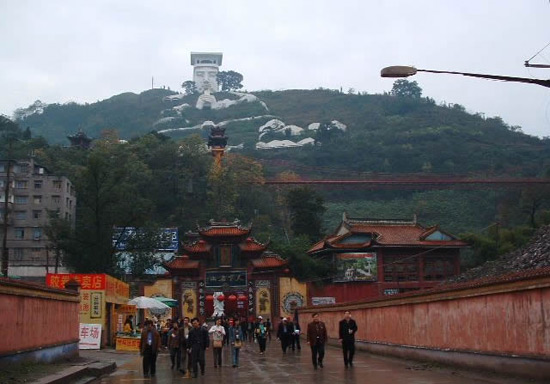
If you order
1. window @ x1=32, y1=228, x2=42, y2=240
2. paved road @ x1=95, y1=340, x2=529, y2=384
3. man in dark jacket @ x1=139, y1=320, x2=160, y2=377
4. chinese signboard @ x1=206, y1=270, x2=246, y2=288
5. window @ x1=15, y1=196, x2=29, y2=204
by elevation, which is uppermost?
window @ x1=15, y1=196, x2=29, y2=204

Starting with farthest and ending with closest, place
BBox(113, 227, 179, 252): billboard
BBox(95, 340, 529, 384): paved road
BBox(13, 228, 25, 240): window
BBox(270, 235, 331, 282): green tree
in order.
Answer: BBox(13, 228, 25, 240): window < BBox(270, 235, 331, 282): green tree < BBox(113, 227, 179, 252): billboard < BBox(95, 340, 529, 384): paved road

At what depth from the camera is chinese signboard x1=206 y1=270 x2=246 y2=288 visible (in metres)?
Answer: 54.3

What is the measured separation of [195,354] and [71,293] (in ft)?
16.7

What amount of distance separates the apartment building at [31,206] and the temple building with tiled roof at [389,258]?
35169 mm

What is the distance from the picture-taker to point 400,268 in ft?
176

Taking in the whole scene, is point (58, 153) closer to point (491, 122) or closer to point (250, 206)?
point (250, 206)

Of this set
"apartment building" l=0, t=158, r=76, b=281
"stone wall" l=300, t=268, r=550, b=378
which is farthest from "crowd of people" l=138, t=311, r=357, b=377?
"apartment building" l=0, t=158, r=76, b=281

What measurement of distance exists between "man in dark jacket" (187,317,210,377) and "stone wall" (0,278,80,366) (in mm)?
3461

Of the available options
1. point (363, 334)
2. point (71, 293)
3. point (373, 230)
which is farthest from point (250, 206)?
point (71, 293)

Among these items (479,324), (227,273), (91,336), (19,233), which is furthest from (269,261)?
(479,324)

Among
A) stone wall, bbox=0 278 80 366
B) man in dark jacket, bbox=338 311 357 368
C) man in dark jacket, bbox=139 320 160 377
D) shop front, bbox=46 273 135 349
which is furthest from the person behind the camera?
shop front, bbox=46 273 135 349

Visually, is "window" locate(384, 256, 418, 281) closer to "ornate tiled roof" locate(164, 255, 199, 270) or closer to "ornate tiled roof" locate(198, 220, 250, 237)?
"ornate tiled roof" locate(198, 220, 250, 237)

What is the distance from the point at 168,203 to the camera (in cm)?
8350

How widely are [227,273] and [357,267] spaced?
372 inches
